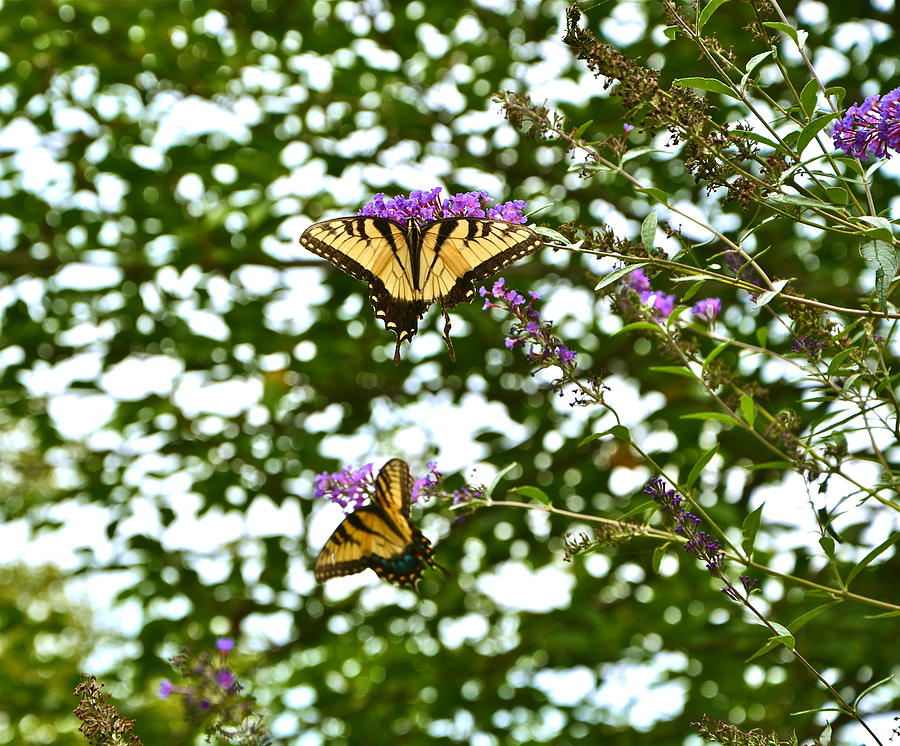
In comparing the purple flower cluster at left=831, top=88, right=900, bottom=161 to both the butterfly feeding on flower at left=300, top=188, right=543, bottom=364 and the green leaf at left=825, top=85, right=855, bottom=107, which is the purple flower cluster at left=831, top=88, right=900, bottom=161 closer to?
the green leaf at left=825, top=85, right=855, bottom=107

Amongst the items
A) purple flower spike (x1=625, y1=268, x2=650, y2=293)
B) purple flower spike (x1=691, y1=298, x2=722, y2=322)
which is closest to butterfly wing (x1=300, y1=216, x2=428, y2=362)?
purple flower spike (x1=625, y1=268, x2=650, y2=293)

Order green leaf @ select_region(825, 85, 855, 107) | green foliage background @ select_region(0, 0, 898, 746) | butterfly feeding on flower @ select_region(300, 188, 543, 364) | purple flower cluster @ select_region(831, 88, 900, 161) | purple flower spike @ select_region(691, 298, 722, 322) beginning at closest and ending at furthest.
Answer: purple flower cluster @ select_region(831, 88, 900, 161), green leaf @ select_region(825, 85, 855, 107), butterfly feeding on flower @ select_region(300, 188, 543, 364), purple flower spike @ select_region(691, 298, 722, 322), green foliage background @ select_region(0, 0, 898, 746)

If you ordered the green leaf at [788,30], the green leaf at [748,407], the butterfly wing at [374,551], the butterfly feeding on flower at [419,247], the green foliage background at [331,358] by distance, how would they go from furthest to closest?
the green foliage background at [331,358] → the butterfly wing at [374,551] → the butterfly feeding on flower at [419,247] → the green leaf at [748,407] → the green leaf at [788,30]

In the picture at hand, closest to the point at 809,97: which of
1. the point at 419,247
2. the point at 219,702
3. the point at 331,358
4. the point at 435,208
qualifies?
the point at 435,208

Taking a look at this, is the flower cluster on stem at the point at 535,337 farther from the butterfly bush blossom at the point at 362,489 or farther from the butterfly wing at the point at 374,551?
the butterfly wing at the point at 374,551

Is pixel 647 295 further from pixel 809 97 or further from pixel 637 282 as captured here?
pixel 809 97

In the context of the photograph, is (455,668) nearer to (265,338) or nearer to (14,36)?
(265,338)

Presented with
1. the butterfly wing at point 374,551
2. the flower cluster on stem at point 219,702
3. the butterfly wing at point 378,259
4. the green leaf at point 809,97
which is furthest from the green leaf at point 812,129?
the flower cluster on stem at point 219,702
